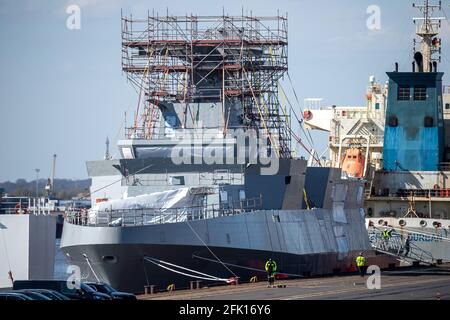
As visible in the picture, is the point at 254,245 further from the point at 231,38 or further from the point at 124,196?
the point at 231,38

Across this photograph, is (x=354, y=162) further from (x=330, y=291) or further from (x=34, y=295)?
(x=34, y=295)

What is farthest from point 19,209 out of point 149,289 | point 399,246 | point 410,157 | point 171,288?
point 410,157

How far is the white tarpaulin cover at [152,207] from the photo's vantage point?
42.8m

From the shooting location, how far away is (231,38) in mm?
52406

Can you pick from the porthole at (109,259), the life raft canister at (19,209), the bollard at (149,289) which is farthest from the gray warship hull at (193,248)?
the life raft canister at (19,209)

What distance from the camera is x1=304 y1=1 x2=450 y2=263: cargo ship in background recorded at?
69312 millimetres

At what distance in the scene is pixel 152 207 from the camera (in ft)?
143

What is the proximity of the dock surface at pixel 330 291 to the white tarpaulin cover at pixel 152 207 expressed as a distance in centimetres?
313

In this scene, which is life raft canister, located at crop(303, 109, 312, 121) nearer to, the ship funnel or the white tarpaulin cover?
the ship funnel

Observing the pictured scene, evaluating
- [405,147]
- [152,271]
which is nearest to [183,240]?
[152,271]

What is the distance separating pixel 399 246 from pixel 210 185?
23.3 metres

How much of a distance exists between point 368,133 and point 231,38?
24.6m

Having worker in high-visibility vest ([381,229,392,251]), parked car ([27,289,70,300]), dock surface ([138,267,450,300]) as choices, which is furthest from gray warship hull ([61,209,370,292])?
worker in high-visibility vest ([381,229,392,251])
